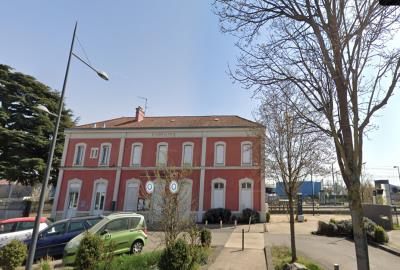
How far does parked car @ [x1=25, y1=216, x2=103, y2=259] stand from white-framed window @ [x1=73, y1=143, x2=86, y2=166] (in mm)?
18031

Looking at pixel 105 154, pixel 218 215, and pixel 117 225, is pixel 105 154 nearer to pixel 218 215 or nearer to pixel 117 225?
pixel 218 215

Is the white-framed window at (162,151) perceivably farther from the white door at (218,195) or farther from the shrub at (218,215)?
the shrub at (218,215)

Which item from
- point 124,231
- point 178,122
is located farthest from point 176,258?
point 178,122

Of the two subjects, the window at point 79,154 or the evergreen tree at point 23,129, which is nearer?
the evergreen tree at point 23,129

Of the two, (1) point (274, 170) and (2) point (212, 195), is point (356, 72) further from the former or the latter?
(2) point (212, 195)

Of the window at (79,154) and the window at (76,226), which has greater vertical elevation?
the window at (79,154)

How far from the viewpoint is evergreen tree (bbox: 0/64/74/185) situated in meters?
28.1

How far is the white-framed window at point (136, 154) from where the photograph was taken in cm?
2914

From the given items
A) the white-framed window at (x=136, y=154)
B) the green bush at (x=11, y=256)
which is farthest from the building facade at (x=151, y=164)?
the green bush at (x=11, y=256)

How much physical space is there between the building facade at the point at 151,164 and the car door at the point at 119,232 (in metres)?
13.4

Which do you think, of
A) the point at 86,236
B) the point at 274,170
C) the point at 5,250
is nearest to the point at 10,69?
the point at 5,250

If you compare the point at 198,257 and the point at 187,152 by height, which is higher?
the point at 187,152

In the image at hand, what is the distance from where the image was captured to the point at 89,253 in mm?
8289

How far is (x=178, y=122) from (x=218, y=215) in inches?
458
